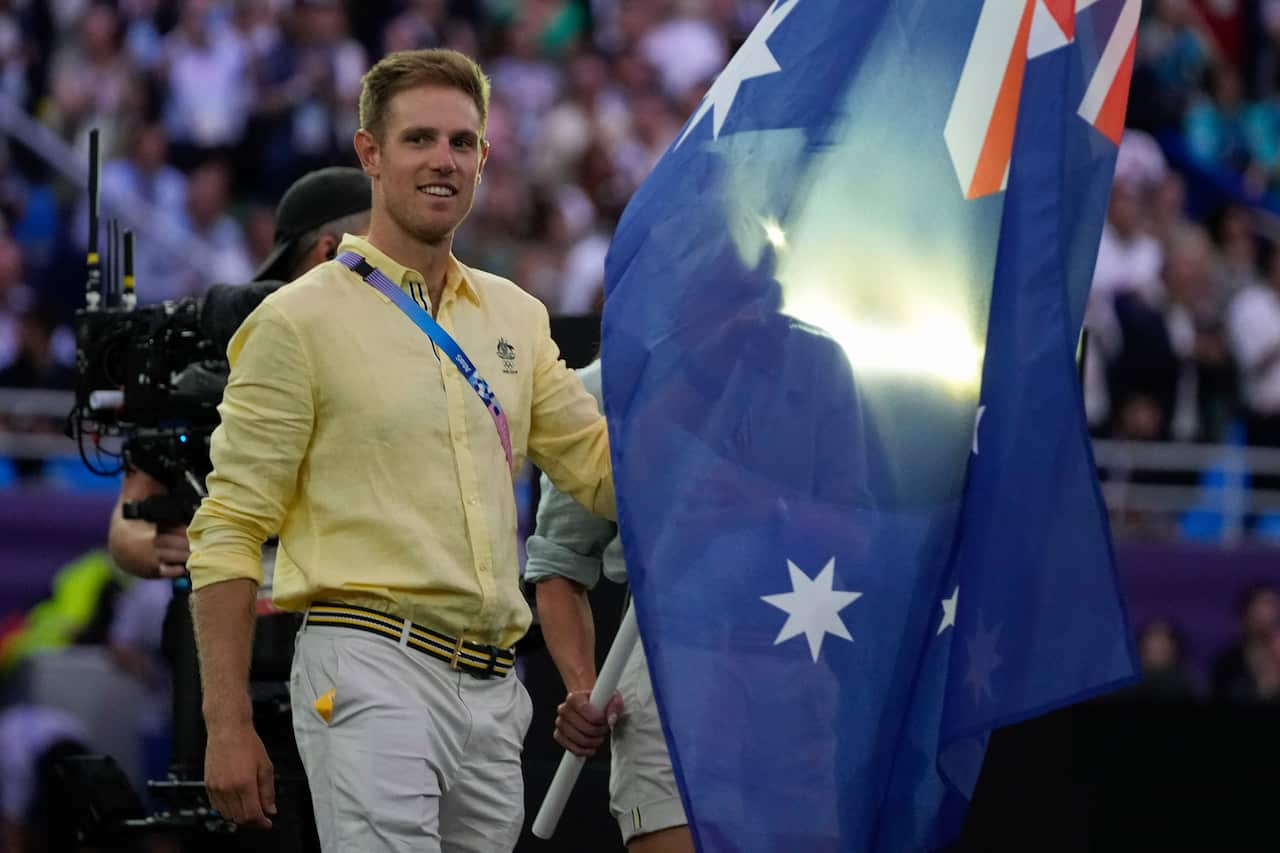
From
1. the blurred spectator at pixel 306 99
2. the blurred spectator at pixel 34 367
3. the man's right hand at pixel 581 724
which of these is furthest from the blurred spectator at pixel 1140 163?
the man's right hand at pixel 581 724

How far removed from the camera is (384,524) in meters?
4.63

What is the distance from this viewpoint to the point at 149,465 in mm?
6883

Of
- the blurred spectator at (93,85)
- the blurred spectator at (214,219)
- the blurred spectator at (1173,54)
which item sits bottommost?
the blurred spectator at (214,219)

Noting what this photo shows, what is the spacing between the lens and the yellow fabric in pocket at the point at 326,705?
4578 millimetres

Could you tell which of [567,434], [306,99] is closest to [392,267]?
[567,434]

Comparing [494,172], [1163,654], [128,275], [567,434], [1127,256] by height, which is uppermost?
[494,172]

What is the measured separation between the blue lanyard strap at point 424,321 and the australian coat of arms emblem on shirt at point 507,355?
10cm

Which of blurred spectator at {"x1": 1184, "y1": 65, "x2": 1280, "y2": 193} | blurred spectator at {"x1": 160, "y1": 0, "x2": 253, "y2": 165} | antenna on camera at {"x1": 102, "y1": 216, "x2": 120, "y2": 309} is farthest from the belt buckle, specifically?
blurred spectator at {"x1": 1184, "y1": 65, "x2": 1280, "y2": 193}

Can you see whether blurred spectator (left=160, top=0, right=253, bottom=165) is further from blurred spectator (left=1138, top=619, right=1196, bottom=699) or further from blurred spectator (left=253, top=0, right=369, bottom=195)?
blurred spectator (left=1138, top=619, right=1196, bottom=699)

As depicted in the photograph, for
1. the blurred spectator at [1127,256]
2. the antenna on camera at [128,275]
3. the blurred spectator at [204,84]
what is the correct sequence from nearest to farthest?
1. the antenna on camera at [128,275]
2. the blurred spectator at [204,84]
3. the blurred spectator at [1127,256]

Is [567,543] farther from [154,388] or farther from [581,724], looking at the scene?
[154,388]

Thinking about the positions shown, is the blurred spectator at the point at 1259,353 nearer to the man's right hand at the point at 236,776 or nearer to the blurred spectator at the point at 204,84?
the blurred spectator at the point at 204,84

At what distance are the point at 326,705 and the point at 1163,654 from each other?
25.2ft

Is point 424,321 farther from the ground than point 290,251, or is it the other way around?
point 290,251
